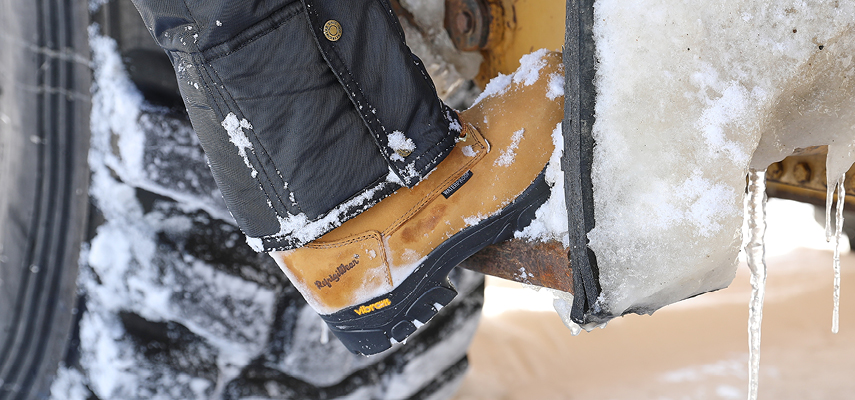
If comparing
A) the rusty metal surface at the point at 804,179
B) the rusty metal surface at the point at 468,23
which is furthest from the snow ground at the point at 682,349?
the rusty metal surface at the point at 468,23

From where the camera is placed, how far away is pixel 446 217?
69 centimetres

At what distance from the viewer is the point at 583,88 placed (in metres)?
0.54

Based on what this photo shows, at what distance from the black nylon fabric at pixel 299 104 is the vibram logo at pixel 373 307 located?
12cm

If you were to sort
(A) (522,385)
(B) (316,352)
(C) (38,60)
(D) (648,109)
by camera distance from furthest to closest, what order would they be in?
(A) (522,385)
(B) (316,352)
(C) (38,60)
(D) (648,109)

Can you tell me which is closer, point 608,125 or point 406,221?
point 608,125

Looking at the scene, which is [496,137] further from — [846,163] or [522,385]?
[522,385]

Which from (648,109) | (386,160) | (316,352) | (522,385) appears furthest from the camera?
(522,385)

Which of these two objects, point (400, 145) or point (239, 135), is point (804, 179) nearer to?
point (400, 145)

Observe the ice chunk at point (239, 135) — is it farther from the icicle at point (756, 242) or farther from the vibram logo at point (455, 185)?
the icicle at point (756, 242)

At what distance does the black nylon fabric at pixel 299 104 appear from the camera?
57 centimetres

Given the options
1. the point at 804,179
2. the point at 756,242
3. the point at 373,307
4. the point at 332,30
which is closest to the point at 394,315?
the point at 373,307

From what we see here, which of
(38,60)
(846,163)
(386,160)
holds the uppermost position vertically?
(38,60)

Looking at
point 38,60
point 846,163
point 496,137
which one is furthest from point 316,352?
point 846,163

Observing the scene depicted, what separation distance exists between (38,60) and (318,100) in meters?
0.56
